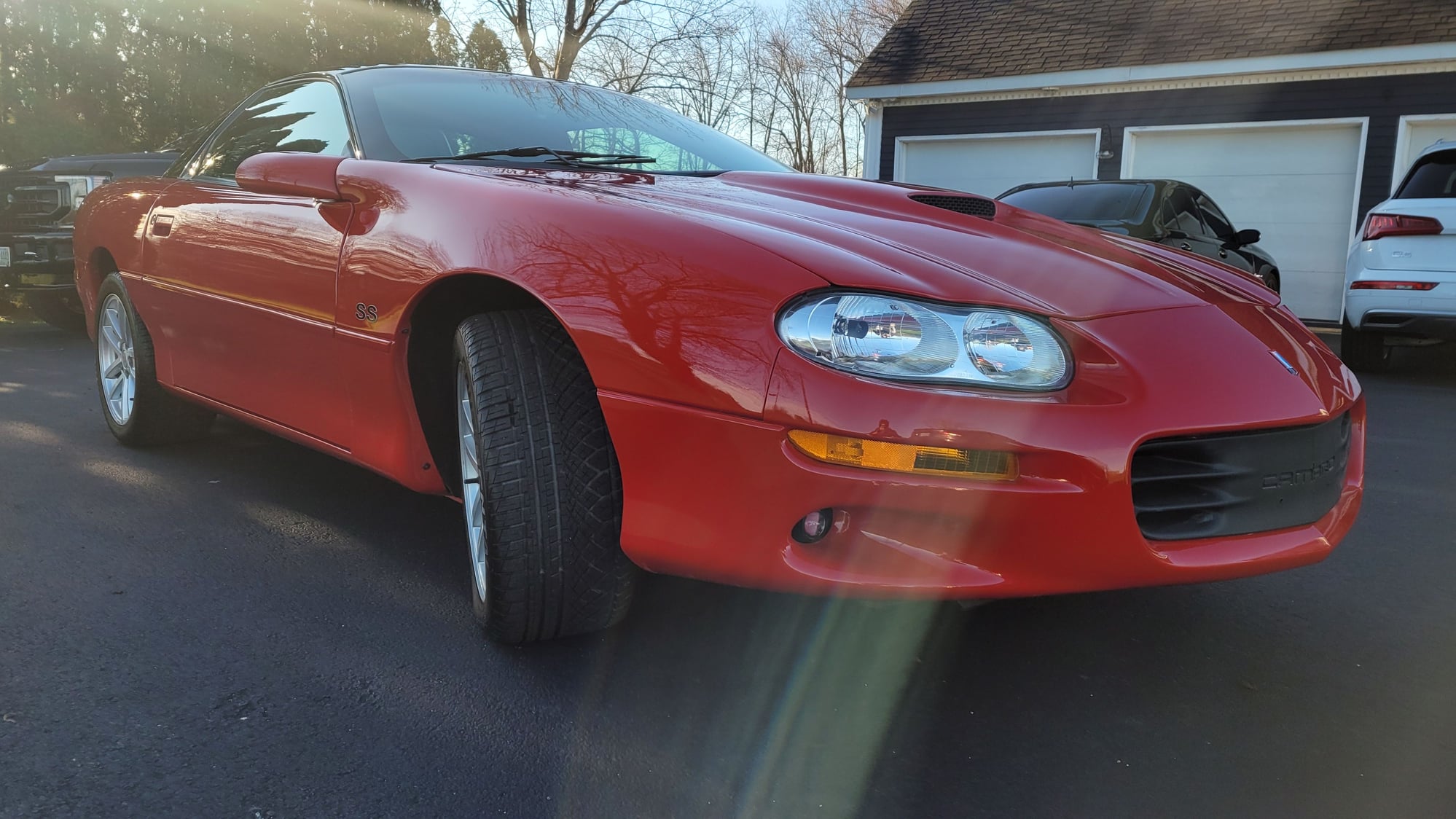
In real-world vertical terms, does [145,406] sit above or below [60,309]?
above

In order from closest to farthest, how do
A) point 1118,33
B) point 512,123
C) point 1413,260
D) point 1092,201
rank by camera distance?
point 512,123, point 1413,260, point 1092,201, point 1118,33

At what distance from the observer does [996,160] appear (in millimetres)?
12625

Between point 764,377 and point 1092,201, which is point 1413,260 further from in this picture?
point 764,377

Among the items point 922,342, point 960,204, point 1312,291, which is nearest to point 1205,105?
point 1312,291

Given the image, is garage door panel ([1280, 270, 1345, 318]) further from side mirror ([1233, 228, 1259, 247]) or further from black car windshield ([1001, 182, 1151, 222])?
black car windshield ([1001, 182, 1151, 222])

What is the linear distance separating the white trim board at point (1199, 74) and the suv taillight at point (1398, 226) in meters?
5.19

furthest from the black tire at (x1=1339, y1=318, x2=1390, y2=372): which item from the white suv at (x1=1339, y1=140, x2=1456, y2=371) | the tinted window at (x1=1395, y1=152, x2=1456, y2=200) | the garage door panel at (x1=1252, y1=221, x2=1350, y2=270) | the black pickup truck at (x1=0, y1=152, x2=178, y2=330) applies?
the black pickup truck at (x1=0, y1=152, x2=178, y2=330)

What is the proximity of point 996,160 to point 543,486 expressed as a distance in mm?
11657

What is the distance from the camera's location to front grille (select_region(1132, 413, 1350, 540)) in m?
1.77

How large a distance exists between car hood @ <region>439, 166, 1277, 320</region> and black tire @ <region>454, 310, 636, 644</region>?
37cm

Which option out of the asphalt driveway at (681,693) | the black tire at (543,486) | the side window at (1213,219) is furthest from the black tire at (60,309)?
the side window at (1213,219)

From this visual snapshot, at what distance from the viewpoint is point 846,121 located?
35.9 m

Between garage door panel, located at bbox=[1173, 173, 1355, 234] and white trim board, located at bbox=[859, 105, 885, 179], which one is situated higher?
white trim board, located at bbox=[859, 105, 885, 179]

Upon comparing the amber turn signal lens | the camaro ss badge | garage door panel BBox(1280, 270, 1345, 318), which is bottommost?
garage door panel BBox(1280, 270, 1345, 318)
